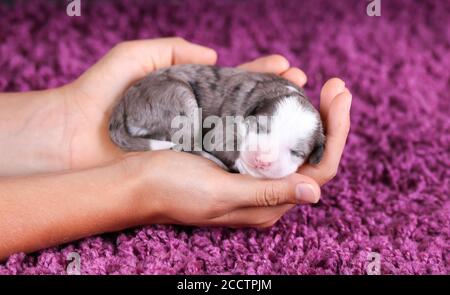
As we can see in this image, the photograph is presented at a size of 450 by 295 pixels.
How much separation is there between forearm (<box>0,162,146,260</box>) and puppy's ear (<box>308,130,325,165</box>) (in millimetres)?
742

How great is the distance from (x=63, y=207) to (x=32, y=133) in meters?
0.75

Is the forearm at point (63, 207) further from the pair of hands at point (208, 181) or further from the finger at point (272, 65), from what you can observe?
the finger at point (272, 65)

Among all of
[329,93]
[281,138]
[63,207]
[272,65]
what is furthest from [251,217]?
[272,65]

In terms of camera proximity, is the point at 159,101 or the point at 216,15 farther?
the point at 216,15

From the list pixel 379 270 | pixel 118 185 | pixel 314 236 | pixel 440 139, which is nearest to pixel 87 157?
pixel 118 185

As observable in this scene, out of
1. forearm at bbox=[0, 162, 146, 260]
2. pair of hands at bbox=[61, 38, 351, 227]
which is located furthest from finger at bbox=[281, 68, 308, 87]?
forearm at bbox=[0, 162, 146, 260]

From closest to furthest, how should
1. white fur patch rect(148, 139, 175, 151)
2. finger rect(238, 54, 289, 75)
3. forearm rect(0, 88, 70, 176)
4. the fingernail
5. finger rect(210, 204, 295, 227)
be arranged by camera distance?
1. the fingernail
2. finger rect(210, 204, 295, 227)
3. white fur patch rect(148, 139, 175, 151)
4. forearm rect(0, 88, 70, 176)
5. finger rect(238, 54, 289, 75)

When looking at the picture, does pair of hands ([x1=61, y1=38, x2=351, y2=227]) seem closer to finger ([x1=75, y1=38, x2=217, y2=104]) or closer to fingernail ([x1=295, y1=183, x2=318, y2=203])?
fingernail ([x1=295, y1=183, x2=318, y2=203])

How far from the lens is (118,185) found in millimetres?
2598

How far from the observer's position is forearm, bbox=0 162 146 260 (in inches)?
96.3

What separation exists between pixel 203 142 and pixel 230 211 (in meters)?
0.41

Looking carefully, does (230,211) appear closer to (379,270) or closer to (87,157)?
(379,270)

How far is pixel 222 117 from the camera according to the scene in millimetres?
2773

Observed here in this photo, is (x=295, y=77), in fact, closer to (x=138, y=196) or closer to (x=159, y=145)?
(x=159, y=145)
